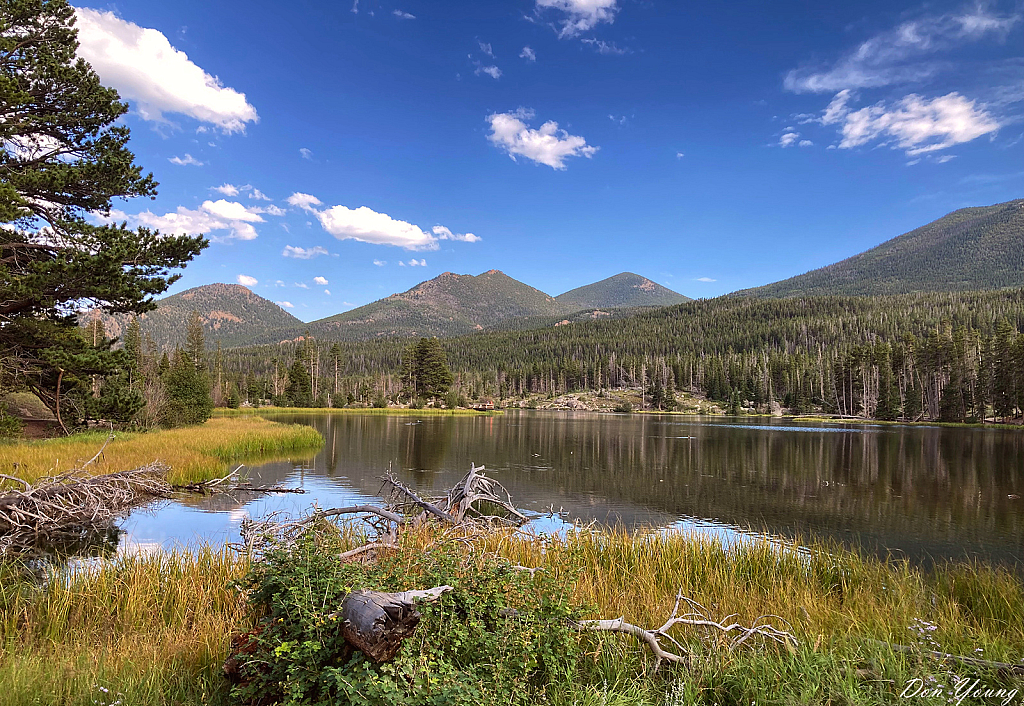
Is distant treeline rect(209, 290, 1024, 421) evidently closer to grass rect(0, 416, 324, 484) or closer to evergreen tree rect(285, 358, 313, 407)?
evergreen tree rect(285, 358, 313, 407)

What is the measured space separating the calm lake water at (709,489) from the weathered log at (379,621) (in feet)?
23.9

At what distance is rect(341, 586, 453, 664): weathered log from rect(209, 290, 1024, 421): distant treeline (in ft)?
299

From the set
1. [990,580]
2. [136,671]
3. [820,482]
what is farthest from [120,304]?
[820,482]

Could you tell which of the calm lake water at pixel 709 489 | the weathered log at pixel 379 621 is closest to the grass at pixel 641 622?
the weathered log at pixel 379 621

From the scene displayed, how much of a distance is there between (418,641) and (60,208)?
20.8m

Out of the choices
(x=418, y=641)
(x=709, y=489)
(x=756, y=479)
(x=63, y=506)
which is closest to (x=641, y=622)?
(x=418, y=641)

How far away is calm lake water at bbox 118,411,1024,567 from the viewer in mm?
15359

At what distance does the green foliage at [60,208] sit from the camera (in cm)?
1534

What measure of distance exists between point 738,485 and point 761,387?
112 meters

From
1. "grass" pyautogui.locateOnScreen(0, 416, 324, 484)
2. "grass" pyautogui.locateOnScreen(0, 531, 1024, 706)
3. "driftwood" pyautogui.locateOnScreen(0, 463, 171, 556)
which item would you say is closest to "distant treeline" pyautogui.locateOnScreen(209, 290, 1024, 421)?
"grass" pyautogui.locateOnScreen(0, 416, 324, 484)

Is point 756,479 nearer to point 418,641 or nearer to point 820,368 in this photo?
point 418,641

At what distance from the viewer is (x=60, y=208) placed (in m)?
17.3

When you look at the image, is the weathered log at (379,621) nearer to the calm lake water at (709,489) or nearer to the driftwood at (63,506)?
the calm lake water at (709,489)

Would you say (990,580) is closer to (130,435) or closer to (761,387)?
(130,435)
